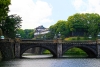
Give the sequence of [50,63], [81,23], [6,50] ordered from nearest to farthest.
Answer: [50,63], [6,50], [81,23]

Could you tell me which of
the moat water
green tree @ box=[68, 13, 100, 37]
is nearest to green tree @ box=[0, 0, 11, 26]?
the moat water

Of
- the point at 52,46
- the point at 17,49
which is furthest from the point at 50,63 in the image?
the point at 52,46

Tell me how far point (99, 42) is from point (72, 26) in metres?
73.7

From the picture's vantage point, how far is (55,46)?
110500mm

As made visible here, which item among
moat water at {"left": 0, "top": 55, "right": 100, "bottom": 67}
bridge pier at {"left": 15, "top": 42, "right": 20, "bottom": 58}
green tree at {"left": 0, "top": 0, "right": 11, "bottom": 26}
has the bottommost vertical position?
moat water at {"left": 0, "top": 55, "right": 100, "bottom": 67}

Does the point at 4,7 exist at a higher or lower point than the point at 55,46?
higher

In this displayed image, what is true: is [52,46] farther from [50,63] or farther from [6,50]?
[50,63]

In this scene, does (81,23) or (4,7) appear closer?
(4,7)

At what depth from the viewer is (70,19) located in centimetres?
19000

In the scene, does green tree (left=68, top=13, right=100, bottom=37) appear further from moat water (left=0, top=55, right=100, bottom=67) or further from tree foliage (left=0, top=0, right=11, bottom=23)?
tree foliage (left=0, top=0, right=11, bottom=23)

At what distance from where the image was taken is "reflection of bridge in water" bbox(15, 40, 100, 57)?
108 metres

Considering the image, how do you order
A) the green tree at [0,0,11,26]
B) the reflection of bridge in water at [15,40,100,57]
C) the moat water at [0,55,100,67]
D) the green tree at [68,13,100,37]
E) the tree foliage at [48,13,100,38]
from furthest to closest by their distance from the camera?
the tree foliage at [48,13,100,38]
the green tree at [68,13,100,37]
the reflection of bridge in water at [15,40,100,57]
the green tree at [0,0,11,26]
the moat water at [0,55,100,67]

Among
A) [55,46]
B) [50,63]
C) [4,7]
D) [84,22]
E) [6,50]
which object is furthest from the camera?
[84,22]

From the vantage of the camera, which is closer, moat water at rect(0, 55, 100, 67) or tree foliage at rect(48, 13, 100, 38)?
moat water at rect(0, 55, 100, 67)
